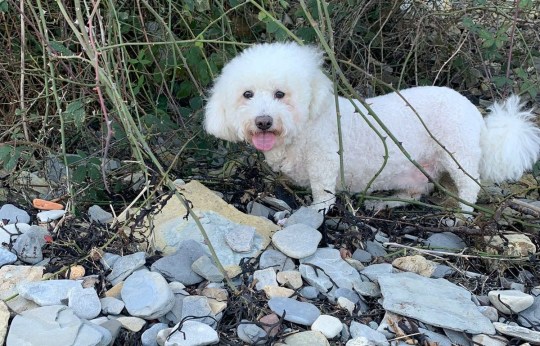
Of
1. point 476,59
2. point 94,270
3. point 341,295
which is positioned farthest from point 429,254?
point 476,59

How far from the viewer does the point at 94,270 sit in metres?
2.57

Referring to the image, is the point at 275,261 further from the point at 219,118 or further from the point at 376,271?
the point at 219,118

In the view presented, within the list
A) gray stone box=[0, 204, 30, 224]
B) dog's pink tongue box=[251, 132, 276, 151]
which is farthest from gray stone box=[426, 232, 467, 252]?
gray stone box=[0, 204, 30, 224]

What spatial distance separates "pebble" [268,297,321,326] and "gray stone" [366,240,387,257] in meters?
0.59

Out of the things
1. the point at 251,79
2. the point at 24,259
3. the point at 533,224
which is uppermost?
the point at 251,79

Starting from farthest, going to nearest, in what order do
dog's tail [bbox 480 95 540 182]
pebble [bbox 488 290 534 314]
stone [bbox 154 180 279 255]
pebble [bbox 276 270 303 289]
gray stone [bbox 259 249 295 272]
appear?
dog's tail [bbox 480 95 540 182], stone [bbox 154 180 279 255], gray stone [bbox 259 249 295 272], pebble [bbox 276 270 303 289], pebble [bbox 488 290 534 314]

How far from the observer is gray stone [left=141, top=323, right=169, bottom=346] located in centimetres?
218

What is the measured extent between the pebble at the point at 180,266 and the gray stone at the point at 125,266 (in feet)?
0.20

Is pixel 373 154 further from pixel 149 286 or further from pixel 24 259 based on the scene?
pixel 24 259

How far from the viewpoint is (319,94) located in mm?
3129

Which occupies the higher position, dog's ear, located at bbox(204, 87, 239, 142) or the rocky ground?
dog's ear, located at bbox(204, 87, 239, 142)

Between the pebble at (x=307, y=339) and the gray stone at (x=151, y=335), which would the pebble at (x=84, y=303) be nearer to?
the gray stone at (x=151, y=335)

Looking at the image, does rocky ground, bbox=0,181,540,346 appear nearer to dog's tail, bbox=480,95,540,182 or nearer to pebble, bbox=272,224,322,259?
pebble, bbox=272,224,322,259

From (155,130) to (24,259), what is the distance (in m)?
1.18
